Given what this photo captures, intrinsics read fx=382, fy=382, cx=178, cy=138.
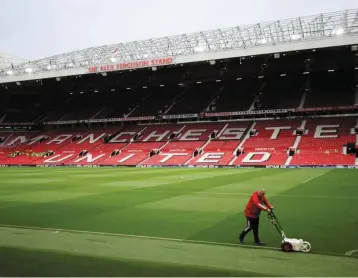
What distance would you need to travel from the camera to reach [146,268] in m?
8.63

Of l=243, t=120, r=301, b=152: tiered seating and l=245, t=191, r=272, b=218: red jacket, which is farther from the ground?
l=245, t=191, r=272, b=218: red jacket

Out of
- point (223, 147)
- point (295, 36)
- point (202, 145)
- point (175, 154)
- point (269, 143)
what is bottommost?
point (175, 154)

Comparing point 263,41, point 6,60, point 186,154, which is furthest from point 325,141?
point 6,60

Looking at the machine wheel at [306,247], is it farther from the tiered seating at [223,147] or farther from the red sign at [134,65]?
the red sign at [134,65]

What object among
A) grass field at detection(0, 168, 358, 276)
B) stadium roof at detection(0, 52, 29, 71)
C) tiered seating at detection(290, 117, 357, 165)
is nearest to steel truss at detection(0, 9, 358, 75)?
tiered seating at detection(290, 117, 357, 165)

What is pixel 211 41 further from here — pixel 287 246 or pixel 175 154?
pixel 287 246

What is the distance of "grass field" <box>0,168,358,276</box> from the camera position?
28.6ft

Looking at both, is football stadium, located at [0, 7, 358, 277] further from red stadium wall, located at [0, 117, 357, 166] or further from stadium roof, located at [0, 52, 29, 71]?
stadium roof, located at [0, 52, 29, 71]

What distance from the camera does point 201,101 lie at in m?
61.1

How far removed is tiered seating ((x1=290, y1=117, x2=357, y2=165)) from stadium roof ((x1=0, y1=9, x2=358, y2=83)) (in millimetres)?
11784

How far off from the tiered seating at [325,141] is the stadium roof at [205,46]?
11.8m

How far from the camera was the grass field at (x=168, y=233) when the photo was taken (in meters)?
8.70

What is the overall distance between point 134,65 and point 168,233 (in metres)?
39.6

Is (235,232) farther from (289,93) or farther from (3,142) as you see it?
(3,142)
